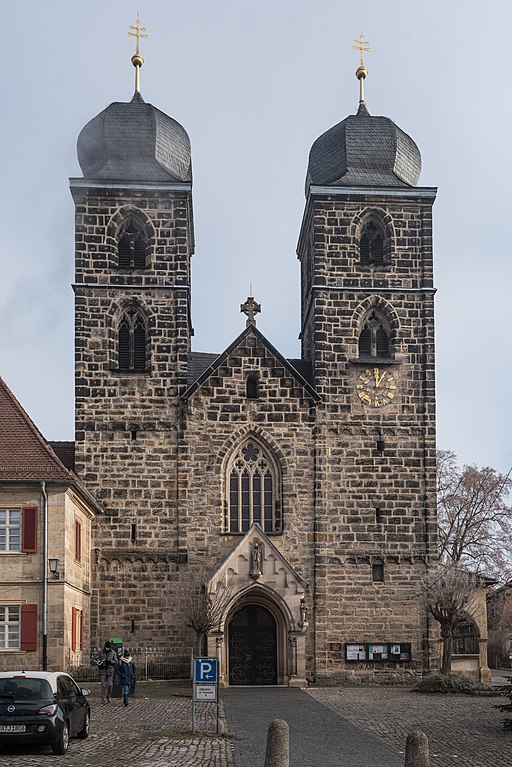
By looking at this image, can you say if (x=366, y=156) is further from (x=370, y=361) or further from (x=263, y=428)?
(x=263, y=428)

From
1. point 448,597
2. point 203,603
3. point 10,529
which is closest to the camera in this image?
point 10,529

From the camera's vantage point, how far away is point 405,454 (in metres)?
37.2

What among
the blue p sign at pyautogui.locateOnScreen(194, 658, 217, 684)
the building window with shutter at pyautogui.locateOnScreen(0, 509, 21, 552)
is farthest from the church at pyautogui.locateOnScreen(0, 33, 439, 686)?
the blue p sign at pyautogui.locateOnScreen(194, 658, 217, 684)

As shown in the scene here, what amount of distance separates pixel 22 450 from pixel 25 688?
1485 cm

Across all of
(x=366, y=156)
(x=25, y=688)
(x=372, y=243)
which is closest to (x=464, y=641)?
(x=372, y=243)

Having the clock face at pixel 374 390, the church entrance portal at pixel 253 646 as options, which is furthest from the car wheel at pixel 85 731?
the clock face at pixel 374 390

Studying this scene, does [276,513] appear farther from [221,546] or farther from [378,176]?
[378,176]

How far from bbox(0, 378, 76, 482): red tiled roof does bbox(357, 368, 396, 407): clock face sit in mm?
10456

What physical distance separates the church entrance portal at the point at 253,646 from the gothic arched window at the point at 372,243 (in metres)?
11.9

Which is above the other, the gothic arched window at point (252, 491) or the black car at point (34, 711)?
the gothic arched window at point (252, 491)

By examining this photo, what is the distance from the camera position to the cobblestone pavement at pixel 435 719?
17.8 m

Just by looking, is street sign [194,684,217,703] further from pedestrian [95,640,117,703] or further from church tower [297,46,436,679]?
church tower [297,46,436,679]

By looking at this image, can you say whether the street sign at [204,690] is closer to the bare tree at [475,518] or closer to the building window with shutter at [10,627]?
the building window with shutter at [10,627]

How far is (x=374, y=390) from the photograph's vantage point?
37438mm
